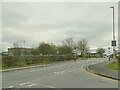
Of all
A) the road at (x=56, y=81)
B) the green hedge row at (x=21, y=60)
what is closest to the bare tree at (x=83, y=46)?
the green hedge row at (x=21, y=60)

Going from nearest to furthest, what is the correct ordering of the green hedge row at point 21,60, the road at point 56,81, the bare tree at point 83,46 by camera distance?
1. the road at point 56,81
2. the green hedge row at point 21,60
3. the bare tree at point 83,46

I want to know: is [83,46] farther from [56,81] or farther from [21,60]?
[56,81]

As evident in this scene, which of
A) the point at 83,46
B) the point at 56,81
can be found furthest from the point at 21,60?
the point at 83,46

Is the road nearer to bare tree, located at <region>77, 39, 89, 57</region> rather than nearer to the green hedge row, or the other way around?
the green hedge row

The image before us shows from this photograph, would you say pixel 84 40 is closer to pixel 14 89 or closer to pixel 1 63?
pixel 1 63

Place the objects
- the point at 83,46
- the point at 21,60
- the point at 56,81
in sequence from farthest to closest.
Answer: the point at 83,46 < the point at 21,60 < the point at 56,81

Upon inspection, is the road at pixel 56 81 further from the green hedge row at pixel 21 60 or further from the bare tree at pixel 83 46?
the bare tree at pixel 83 46

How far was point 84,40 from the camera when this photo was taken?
423 ft

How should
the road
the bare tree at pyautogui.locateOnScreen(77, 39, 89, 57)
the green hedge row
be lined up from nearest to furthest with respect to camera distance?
the road < the green hedge row < the bare tree at pyautogui.locateOnScreen(77, 39, 89, 57)

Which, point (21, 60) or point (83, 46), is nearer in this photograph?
point (21, 60)

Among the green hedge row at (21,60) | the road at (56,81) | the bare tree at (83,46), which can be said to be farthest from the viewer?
the bare tree at (83,46)

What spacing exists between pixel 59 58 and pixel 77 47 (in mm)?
55809

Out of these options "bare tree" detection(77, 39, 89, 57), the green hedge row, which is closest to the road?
the green hedge row

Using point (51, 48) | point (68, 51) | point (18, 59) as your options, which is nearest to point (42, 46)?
point (51, 48)
